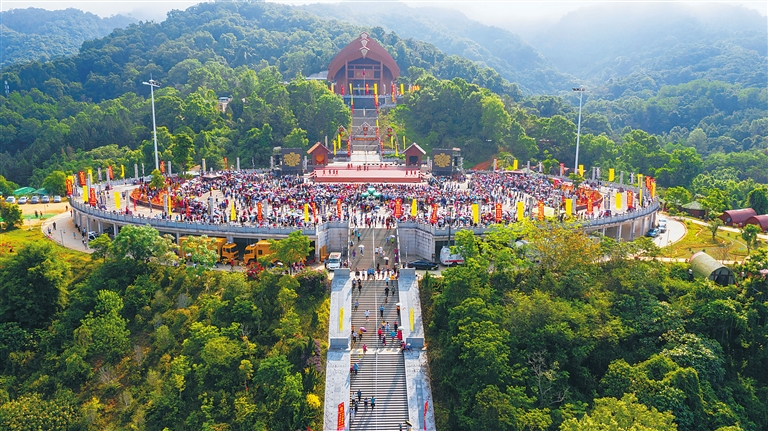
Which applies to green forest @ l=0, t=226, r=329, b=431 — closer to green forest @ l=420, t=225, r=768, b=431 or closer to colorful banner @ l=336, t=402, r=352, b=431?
colorful banner @ l=336, t=402, r=352, b=431

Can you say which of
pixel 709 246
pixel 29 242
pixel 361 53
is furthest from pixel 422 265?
pixel 361 53

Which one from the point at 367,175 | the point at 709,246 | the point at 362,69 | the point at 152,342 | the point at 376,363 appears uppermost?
the point at 362,69

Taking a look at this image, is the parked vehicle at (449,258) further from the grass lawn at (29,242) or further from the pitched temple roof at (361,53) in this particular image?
the pitched temple roof at (361,53)

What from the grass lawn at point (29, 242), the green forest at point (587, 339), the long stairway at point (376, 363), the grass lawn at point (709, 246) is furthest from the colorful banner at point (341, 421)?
the grass lawn at point (709, 246)

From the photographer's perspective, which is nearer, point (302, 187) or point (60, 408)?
point (60, 408)

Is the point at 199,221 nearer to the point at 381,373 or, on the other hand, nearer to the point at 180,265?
the point at 180,265

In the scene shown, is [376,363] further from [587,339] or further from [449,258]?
[587,339]

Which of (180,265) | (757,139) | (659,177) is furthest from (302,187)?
(757,139)
